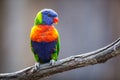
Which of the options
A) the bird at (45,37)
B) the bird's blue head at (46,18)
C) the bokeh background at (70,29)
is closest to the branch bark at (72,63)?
the bird at (45,37)

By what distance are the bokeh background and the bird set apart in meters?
1.37

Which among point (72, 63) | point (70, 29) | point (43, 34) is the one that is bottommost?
point (70, 29)

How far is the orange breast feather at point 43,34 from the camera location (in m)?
2.47

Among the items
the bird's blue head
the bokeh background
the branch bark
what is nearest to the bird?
the bird's blue head

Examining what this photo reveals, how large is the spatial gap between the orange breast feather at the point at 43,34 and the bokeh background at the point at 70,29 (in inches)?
56.0

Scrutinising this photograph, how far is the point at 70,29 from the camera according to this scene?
3957mm

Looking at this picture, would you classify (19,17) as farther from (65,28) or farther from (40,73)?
(40,73)

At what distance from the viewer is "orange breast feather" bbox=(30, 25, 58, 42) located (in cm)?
247

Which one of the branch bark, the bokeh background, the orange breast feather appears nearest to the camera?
the branch bark

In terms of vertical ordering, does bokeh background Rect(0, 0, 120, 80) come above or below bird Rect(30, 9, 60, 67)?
below

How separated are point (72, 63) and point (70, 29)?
1.74m

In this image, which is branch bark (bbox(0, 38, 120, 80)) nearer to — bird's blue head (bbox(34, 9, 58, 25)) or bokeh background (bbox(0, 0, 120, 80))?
bird's blue head (bbox(34, 9, 58, 25))

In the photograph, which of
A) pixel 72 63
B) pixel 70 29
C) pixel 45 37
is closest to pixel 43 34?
pixel 45 37

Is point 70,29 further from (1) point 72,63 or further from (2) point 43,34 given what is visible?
(1) point 72,63
